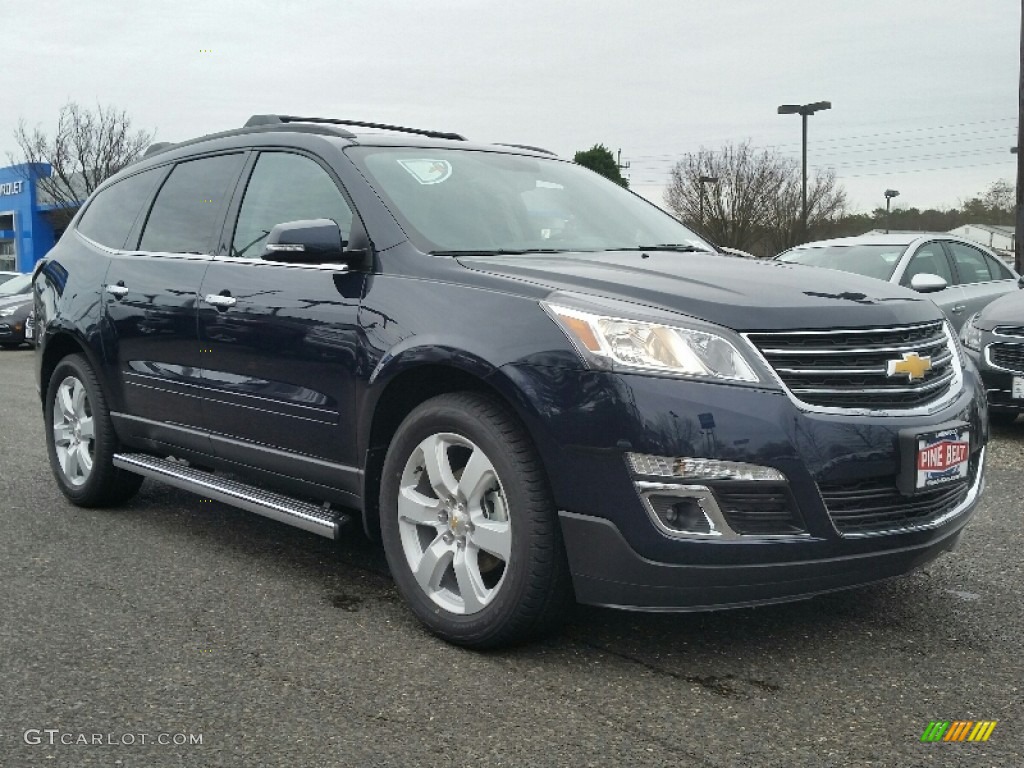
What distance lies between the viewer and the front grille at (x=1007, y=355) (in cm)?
737

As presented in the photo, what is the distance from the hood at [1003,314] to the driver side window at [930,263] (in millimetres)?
1703

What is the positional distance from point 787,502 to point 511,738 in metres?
0.98

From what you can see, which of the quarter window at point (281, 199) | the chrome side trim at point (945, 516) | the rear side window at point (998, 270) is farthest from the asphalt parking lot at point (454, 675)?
the rear side window at point (998, 270)

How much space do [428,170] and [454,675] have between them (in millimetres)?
1982

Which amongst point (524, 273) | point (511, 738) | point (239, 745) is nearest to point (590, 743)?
point (511, 738)

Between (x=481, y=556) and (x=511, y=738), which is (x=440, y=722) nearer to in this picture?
(x=511, y=738)

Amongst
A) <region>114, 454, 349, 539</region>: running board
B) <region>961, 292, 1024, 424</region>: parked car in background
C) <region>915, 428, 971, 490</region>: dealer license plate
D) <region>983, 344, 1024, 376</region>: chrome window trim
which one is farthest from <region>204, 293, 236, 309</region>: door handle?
<region>983, 344, 1024, 376</region>: chrome window trim

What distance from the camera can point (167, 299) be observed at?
4.77 meters

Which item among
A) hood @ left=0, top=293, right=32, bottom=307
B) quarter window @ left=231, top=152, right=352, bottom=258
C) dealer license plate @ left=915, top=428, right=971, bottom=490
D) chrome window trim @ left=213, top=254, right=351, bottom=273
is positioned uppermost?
quarter window @ left=231, top=152, right=352, bottom=258

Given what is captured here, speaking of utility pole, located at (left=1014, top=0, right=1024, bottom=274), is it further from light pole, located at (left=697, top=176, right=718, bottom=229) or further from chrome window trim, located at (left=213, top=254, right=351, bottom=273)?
light pole, located at (left=697, top=176, right=718, bottom=229)

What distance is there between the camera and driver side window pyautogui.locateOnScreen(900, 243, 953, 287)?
9.90 meters

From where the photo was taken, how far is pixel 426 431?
11.5 feet

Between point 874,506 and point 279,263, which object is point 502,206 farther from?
point 874,506

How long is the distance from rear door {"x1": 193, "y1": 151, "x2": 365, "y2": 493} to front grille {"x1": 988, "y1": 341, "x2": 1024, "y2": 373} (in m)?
5.17
